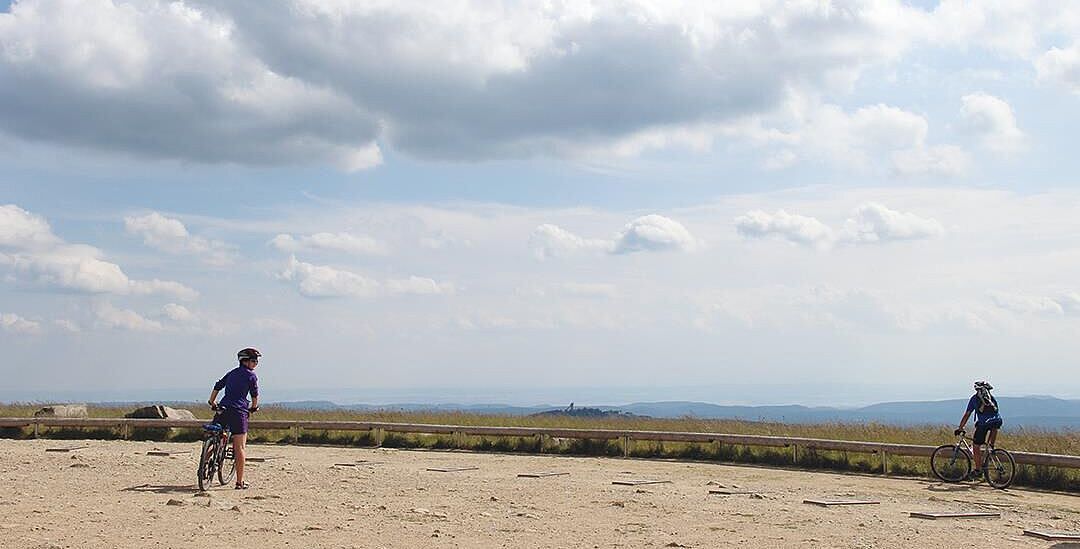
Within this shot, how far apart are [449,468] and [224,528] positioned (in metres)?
7.98

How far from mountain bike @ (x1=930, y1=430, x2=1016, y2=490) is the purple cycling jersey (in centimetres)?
1066

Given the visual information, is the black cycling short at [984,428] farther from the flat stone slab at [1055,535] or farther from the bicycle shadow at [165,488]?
the bicycle shadow at [165,488]

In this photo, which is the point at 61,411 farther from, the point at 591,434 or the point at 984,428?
the point at 984,428

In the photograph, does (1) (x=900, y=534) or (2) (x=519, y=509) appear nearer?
(1) (x=900, y=534)

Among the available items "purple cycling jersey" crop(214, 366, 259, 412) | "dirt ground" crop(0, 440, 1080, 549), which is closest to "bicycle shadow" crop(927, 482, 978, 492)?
"dirt ground" crop(0, 440, 1080, 549)

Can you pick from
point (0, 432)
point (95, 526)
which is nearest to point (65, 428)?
point (0, 432)

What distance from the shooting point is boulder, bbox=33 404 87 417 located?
2836 centimetres

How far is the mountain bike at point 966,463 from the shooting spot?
53.3ft

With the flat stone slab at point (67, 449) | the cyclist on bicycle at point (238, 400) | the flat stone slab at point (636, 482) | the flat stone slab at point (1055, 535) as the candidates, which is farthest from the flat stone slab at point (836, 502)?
the flat stone slab at point (67, 449)

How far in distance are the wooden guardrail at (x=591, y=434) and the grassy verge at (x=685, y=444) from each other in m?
0.21

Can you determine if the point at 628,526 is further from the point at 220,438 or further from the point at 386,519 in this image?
the point at 220,438

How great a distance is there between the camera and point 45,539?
32.7 feet

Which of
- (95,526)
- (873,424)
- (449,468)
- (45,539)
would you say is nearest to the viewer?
(45,539)

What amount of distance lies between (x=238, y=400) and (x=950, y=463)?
10.9 m
